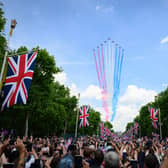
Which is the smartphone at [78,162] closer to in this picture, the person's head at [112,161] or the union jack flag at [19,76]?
the person's head at [112,161]

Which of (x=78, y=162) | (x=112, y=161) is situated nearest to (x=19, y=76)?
(x=78, y=162)

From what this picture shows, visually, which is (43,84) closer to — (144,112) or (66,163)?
(66,163)

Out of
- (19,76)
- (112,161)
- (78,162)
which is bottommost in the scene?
(78,162)

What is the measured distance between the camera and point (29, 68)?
10.3 metres

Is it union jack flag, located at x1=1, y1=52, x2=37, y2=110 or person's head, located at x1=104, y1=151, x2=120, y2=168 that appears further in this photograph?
union jack flag, located at x1=1, y1=52, x2=37, y2=110

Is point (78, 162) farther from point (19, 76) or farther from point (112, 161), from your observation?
point (19, 76)

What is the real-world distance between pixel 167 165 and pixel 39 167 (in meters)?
4.35

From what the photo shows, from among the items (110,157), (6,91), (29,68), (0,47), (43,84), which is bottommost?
(110,157)

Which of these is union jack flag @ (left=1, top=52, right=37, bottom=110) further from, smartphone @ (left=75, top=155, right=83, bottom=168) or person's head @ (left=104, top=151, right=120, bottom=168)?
person's head @ (left=104, top=151, right=120, bottom=168)

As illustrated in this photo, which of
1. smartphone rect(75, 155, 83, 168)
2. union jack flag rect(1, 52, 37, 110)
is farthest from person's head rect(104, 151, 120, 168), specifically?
union jack flag rect(1, 52, 37, 110)

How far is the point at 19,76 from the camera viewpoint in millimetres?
10375

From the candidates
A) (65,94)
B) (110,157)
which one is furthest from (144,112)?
(110,157)

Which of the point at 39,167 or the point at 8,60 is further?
the point at 8,60

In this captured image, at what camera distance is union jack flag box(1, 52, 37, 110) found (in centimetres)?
1002
